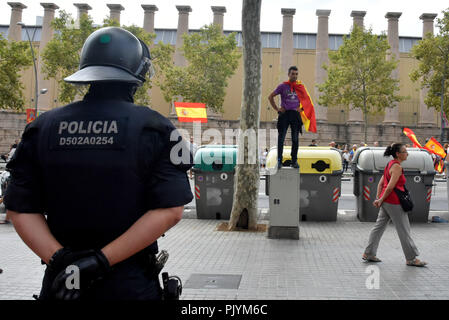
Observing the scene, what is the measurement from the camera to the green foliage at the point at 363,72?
35219 mm

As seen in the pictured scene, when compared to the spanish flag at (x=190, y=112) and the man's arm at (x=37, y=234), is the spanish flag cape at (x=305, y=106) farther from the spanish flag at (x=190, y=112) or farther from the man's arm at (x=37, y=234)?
the spanish flag at (x=190, y=112)

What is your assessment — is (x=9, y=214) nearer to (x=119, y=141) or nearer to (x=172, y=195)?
(x=119, y=141)

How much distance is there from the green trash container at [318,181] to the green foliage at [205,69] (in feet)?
86.3

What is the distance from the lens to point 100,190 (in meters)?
1.90

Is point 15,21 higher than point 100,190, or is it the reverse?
point 15,21

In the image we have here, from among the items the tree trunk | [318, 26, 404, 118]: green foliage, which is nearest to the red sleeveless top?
the tree trunk

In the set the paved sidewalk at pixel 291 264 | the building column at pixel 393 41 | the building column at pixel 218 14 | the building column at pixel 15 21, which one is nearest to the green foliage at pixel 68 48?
the building column at pixel 218 14

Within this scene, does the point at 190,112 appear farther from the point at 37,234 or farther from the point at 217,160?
the point at 37,234

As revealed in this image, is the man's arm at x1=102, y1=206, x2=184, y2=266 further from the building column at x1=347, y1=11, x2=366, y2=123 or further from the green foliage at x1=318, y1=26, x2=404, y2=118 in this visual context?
the building column at x1=347, y1=11, x2=366, y2=123

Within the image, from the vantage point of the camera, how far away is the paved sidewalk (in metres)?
5.52

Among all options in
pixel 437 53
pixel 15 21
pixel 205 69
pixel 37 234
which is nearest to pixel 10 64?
pixel 205 69

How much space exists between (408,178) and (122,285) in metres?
10.5

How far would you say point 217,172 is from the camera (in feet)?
38.8

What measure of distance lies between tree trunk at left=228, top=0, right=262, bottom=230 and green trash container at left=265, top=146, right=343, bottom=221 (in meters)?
1.18
